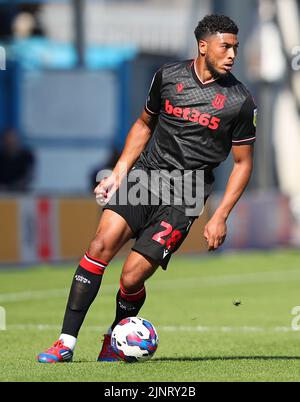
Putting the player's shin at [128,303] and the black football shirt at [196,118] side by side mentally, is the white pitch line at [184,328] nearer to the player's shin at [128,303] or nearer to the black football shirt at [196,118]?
the player's shin at [128,303]

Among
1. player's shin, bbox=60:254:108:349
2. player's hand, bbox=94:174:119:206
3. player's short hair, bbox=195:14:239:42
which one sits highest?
player's short hair, bbox=195:14:239:42

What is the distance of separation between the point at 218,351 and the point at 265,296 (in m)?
5.59

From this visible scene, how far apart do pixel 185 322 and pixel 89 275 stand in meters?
3.65

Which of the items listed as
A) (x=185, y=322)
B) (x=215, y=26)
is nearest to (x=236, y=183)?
(x=215, y=26)

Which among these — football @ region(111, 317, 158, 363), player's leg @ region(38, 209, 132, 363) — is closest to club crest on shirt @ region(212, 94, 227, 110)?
player's leg @ region(38, 209, 132, 363)

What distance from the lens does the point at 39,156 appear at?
23.8 m

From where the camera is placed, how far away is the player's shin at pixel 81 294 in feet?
27.8

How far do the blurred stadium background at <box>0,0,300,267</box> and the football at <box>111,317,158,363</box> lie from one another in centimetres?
804

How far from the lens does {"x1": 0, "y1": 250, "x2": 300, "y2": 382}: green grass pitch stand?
7930 mm

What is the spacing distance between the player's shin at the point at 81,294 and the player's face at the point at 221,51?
164 centimetres

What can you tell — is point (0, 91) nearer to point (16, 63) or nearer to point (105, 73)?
point (16, 63)

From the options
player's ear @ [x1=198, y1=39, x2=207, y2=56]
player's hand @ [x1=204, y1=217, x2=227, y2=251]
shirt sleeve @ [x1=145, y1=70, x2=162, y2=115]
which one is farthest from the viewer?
shirt sleeve @ [x1=145, y1=70, x2=162, y2=115]

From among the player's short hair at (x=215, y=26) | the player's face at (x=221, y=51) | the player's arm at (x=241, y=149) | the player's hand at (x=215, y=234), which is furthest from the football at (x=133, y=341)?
the player's short hair at (x=215, y=26)

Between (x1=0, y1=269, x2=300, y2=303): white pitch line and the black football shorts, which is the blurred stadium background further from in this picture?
the black football shorts
